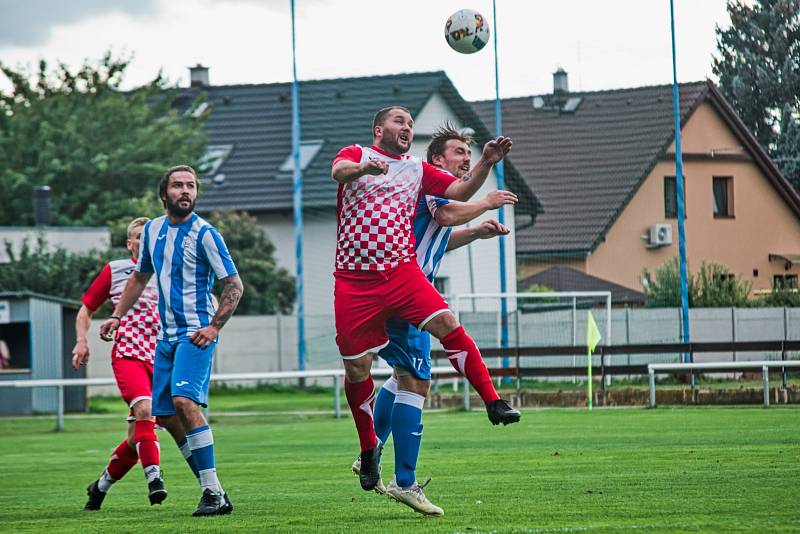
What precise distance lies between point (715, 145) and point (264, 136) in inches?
694

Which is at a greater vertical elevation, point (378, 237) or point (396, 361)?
point (378, 237)

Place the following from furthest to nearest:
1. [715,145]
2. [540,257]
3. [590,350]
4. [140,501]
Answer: [540,257] < [715,145] < [590,350] < [140,501]

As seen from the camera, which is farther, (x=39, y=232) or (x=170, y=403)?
(x=39, y=232)

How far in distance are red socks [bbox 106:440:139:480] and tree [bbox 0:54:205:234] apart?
106ft

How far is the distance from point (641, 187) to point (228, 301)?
28.9m

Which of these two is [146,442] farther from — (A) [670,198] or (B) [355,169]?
(A) [670,198]

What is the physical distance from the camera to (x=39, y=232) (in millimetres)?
34906

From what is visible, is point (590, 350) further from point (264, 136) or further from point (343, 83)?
point (264, 136)

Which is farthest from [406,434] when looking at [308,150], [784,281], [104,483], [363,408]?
[308,150]

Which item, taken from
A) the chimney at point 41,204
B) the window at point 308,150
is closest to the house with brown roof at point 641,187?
the window at point 308,150

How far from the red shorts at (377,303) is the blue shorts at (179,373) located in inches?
37.0

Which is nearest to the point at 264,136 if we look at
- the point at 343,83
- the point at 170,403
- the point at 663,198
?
the point at 343,83

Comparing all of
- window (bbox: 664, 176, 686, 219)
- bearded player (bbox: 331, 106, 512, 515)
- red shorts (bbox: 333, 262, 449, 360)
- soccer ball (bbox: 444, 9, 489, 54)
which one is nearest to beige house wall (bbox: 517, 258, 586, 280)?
window (bbox: 664, 176, 686, 219)

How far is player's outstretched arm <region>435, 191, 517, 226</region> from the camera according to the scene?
7.96 m
